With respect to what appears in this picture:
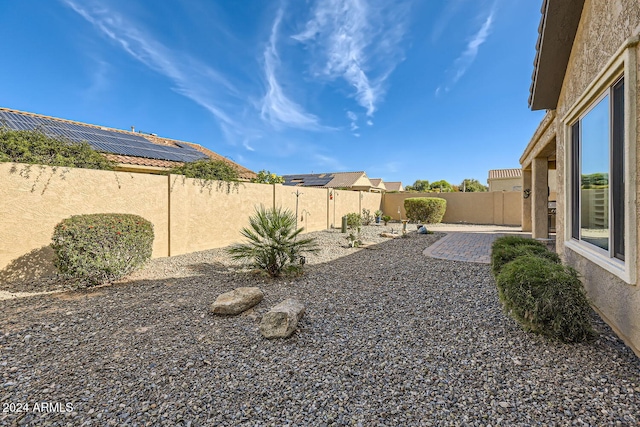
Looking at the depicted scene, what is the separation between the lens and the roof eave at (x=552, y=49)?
427 centimetres

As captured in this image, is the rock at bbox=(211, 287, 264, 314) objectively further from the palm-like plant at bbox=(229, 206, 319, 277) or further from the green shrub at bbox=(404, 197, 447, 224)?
the green shrub at bbox=(404, 197, 447, 224)

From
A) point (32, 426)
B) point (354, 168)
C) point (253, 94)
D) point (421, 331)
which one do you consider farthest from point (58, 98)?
point (354, 168)

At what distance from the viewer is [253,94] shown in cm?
1542

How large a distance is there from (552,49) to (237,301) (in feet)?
21.5

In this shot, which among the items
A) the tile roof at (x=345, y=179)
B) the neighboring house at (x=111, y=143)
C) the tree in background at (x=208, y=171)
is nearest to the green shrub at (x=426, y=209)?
the tree in background at (x=208, y=171)

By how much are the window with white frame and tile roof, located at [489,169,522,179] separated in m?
29.5

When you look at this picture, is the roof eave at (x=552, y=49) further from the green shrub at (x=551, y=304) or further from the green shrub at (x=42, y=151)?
the green shrub at (x=42, y=151)

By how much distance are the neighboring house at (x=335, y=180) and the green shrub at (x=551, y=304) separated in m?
29.8

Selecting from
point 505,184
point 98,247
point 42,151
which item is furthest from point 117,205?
point 505,184

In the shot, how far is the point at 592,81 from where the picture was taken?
140 inches

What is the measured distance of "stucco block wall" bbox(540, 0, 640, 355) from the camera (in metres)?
2.76

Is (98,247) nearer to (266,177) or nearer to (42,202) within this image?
(42,202)

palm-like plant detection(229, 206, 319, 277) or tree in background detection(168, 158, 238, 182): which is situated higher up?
tree in background detection(168, 158, 238, 182)

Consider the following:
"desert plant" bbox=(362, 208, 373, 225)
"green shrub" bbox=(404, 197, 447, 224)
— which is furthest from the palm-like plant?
"green shrub" bbox=(404, 197, 447, 224)
